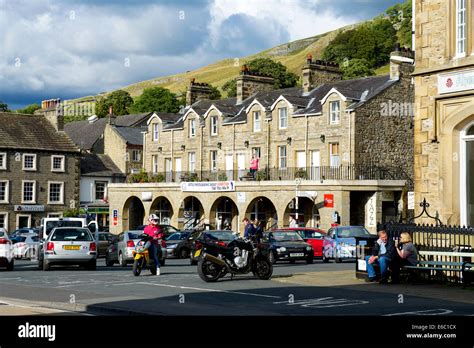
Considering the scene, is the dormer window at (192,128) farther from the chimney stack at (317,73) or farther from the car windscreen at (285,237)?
the car windscreen at (285,237)

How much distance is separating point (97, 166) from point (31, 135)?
7843 mm

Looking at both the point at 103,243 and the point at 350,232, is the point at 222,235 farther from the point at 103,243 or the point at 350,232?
the point at 103,243

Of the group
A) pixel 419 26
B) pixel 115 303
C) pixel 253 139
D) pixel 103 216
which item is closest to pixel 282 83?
pixel 103 216

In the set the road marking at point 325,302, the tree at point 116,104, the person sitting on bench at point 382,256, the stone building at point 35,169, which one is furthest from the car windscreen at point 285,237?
the tree at point 116,104

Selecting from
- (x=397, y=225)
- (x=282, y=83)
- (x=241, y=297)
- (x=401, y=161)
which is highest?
(x=282, y=83)

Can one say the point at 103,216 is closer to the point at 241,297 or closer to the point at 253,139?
the point at 253,139

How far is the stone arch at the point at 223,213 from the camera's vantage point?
5700 centimetres

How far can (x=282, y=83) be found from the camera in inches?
4478

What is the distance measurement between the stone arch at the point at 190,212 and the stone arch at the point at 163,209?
201cm

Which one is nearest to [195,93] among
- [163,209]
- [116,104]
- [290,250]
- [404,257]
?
[163,209]

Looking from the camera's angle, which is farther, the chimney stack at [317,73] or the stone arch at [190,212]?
the chimney stack at [317,73]

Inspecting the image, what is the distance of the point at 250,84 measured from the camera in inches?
2566

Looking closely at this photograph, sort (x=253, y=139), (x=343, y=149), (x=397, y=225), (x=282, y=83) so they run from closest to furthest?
(x=397, y=225) → (x=343, y=149) → (x=253, y=139) → (x=282, y=83)
